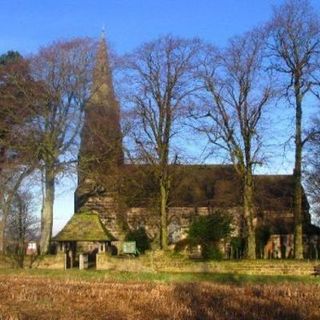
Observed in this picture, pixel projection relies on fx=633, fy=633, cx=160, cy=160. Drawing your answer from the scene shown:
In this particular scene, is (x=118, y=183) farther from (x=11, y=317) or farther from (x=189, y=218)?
(x=11, y=317)

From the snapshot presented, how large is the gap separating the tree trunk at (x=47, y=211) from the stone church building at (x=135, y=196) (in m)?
0.86

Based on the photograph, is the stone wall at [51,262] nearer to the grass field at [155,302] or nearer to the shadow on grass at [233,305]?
the grass field at [155,302]

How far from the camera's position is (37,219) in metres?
87.6

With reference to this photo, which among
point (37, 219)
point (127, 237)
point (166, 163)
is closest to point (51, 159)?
point (166, 163)

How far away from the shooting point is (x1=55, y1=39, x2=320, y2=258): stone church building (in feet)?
156

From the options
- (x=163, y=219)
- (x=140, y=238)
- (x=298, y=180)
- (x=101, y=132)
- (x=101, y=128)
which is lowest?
(x=140, y=238)

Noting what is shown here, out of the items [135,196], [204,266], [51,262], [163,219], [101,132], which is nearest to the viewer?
[204,266]

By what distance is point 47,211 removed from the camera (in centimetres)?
4728

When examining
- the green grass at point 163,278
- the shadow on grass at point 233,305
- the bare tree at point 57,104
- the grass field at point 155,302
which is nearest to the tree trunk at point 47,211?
the bare tree at point 57,104

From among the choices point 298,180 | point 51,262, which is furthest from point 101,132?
point 298,180

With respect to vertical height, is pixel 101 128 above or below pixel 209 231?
above

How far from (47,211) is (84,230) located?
313cm

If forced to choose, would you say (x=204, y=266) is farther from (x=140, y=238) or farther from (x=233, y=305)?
(x=233, y=305)

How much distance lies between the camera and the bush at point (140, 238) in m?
53.3
